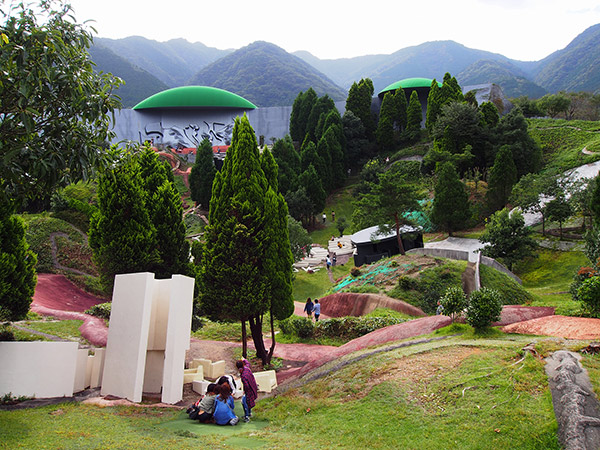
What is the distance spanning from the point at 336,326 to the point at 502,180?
68.8 ft

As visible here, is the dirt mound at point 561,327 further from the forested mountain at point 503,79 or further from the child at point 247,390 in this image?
the forested mountain at point 503,79

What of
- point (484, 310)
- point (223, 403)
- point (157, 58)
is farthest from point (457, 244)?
point (157, 58)

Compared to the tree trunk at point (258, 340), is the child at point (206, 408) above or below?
above

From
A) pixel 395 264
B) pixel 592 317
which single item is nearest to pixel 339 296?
pixel 395 264

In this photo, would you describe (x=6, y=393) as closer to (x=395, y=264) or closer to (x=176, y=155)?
(x=395, y=264)

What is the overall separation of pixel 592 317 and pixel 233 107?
5236cm

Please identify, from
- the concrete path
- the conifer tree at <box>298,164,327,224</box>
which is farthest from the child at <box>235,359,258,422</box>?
the conifer tree at <box>298,164,327,224</box>

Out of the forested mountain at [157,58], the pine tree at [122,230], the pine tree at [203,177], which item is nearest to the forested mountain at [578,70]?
the pine tree at [203,177]

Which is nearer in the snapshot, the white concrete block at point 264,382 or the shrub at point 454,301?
the shrub at point 454,301

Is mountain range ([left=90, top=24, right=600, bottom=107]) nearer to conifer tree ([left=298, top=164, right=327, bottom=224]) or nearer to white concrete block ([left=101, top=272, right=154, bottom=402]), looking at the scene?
conifer tree ([left=298, top=164, right=327, bottom=224])

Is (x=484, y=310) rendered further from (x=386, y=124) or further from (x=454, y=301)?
(x=386, y=124)

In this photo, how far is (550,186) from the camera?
86.6 feet

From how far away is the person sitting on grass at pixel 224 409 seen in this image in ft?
24.5

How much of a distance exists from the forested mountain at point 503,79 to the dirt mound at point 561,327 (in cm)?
9298
